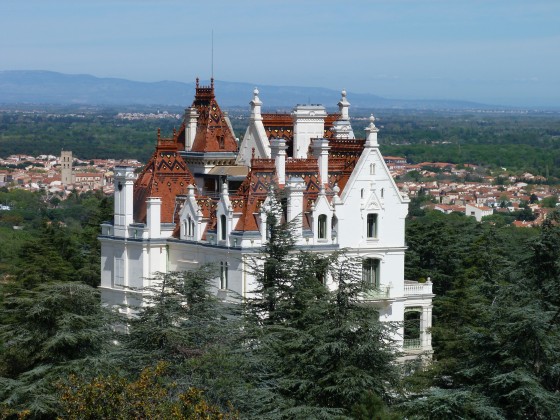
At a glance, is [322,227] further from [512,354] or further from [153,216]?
[512,354]

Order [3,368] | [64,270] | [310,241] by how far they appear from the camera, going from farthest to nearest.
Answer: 1. [64,270]
2. [310,241]
3. [3,368]

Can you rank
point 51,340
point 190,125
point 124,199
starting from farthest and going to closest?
point 190,125 → point 124,199 → point 51,340

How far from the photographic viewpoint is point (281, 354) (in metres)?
34.1

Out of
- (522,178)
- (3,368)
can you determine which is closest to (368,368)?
(3,368)

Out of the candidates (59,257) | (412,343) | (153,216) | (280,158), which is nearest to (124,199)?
(153,216)

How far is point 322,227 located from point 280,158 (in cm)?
236

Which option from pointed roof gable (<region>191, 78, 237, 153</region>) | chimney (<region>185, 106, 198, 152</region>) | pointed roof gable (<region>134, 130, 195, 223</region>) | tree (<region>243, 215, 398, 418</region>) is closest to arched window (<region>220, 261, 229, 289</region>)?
pointed roof gable (<region>134, 130, 195, 223</region>)

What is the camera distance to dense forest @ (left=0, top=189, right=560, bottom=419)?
30750 millimetres

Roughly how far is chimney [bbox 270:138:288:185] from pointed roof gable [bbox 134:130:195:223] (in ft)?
10.3

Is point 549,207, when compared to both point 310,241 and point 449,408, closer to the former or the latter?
point 310,241

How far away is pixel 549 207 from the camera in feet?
440

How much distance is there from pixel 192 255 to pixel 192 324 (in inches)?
373

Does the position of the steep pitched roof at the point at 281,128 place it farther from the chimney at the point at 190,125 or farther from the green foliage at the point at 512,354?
the green foliage at the point at 512,354

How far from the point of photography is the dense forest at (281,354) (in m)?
30.8
